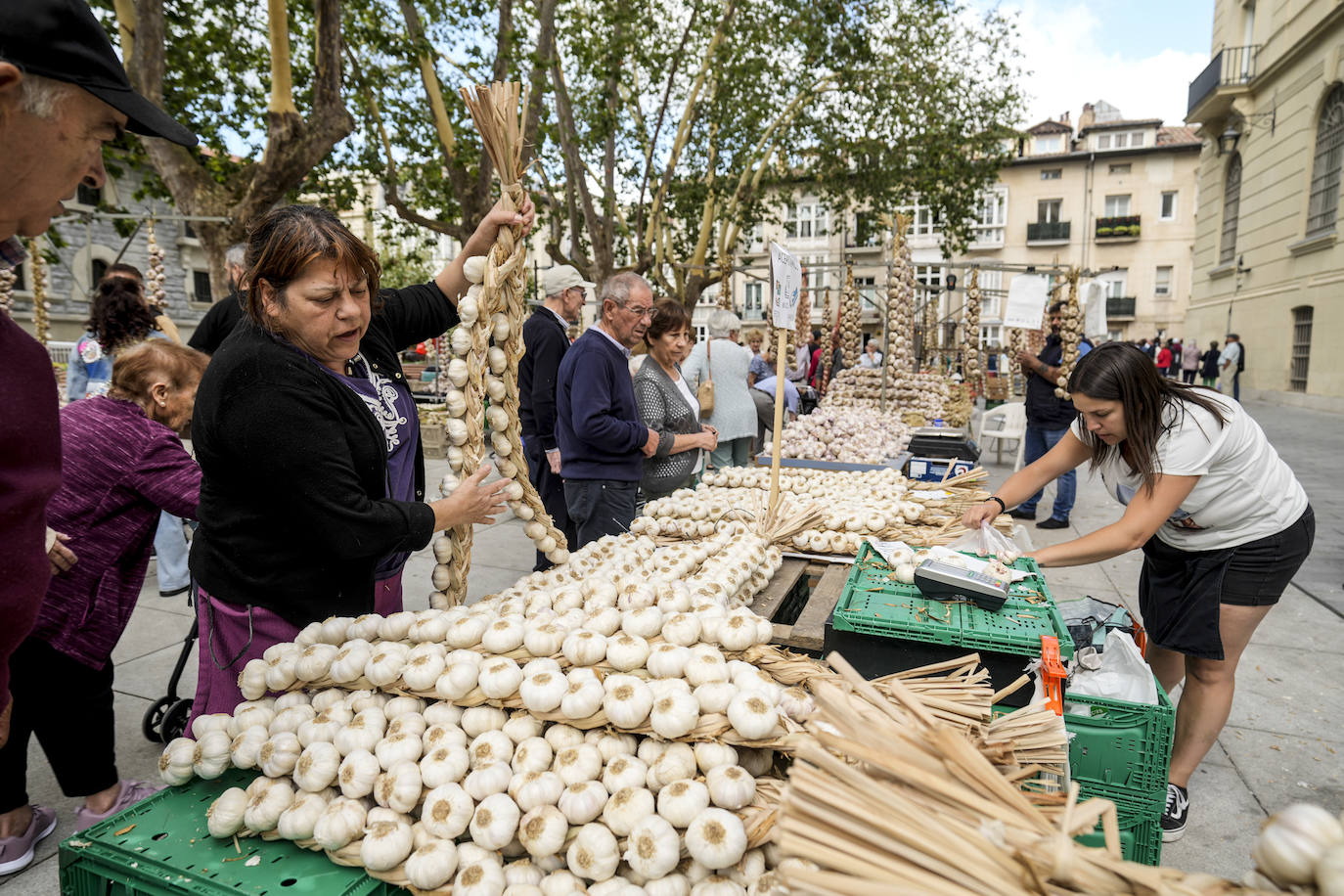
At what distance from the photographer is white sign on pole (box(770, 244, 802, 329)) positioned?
3.29m

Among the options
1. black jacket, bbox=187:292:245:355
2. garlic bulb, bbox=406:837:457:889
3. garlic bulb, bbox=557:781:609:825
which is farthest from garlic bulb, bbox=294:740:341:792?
black jacket, bbox=187:292:245:355

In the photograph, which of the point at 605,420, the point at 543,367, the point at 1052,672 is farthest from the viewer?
the point at 543,367

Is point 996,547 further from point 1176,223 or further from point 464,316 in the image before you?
point 1176,223

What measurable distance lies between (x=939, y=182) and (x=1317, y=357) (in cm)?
911

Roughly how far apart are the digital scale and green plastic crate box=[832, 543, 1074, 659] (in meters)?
0.02

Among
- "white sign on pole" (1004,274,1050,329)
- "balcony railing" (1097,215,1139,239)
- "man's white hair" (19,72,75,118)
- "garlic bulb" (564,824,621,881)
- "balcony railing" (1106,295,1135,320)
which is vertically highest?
"balcony railing" (1097,215,1139,239)

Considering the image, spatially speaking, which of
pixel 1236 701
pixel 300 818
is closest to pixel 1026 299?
pixel 1236 701

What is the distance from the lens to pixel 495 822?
4.21ft

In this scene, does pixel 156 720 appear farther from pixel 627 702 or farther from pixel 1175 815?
pixel 1175 815

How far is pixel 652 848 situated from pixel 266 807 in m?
0.73

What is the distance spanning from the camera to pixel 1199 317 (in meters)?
22.5

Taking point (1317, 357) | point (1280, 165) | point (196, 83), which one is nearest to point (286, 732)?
point (196, 83)

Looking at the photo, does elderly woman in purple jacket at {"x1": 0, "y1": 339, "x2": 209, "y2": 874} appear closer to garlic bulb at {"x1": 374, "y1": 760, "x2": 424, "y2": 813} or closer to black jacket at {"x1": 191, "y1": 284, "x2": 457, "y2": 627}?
black jacket at {"x1": 191, "y1": 284, "x2": 457, "y2": 627}

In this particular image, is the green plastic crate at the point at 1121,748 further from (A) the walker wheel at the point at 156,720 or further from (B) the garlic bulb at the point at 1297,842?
(A) the walker wheel at the point at 156,720
